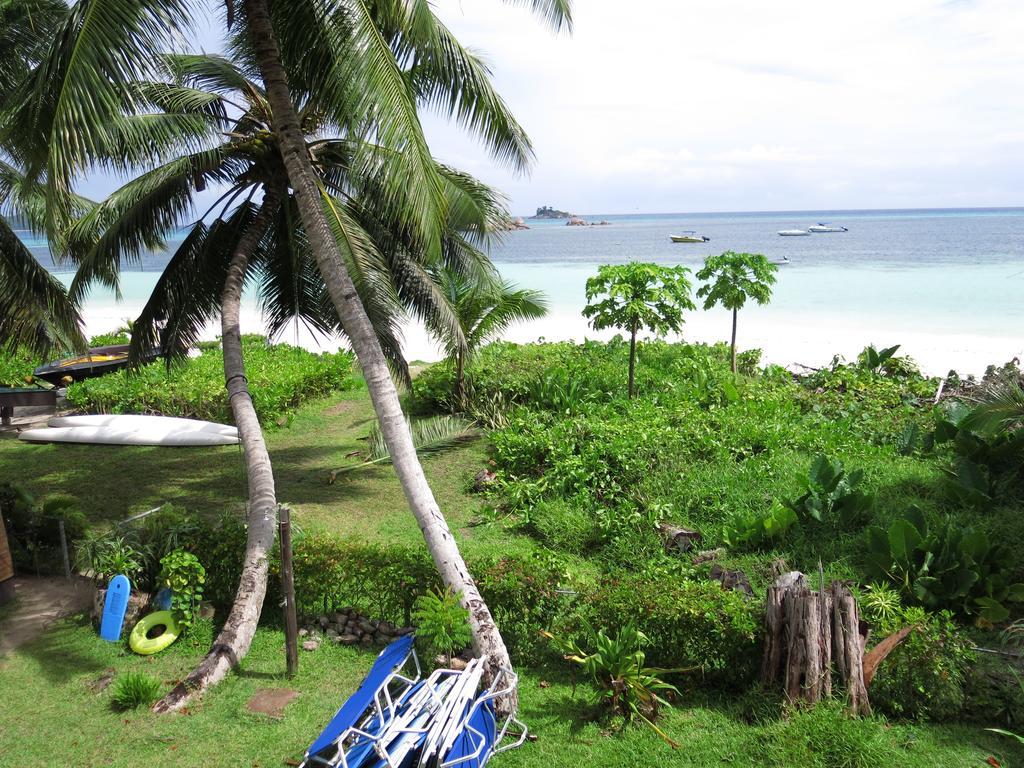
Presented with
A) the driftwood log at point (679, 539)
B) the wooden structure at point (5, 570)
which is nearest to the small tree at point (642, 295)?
the driftwood log at point (679, 539)

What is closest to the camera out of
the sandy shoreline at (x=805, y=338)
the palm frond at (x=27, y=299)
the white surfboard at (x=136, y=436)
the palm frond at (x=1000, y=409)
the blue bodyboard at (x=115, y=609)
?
the palm frond at (x=1000, y=409)

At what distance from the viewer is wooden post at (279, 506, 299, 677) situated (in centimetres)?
666

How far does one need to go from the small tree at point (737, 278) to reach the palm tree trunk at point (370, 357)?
11264 millimetres

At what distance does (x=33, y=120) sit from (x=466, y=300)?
8597mm

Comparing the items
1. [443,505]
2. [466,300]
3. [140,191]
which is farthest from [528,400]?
[140,191]

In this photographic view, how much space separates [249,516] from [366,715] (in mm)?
2599

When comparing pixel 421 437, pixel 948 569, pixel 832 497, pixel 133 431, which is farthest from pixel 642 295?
pixel 133 431

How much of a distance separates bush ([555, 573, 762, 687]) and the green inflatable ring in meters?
3.81

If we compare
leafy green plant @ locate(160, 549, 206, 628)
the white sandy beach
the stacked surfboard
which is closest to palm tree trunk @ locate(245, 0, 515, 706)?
leafy green plant @ locate(160, 549, 206, 628)

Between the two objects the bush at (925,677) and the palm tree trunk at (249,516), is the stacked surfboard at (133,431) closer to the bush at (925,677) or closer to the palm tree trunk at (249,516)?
the palm tree trunk at (249,516)

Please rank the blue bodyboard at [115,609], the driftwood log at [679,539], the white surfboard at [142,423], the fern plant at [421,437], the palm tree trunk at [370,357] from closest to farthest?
the palm tree trunk at [370,357]
the blue bodyboard at [115,609]
the driftwood log at [679,539]
the fern plant at [421,437]
the white surfboard at [142,423]

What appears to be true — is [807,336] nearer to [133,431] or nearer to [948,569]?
[948,569]

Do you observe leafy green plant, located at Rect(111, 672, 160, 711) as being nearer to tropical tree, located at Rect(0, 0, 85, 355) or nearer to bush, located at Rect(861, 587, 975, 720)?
tropical tree, located at Rect(0, 0, 85, 355)

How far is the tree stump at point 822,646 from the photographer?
578 centimetres
